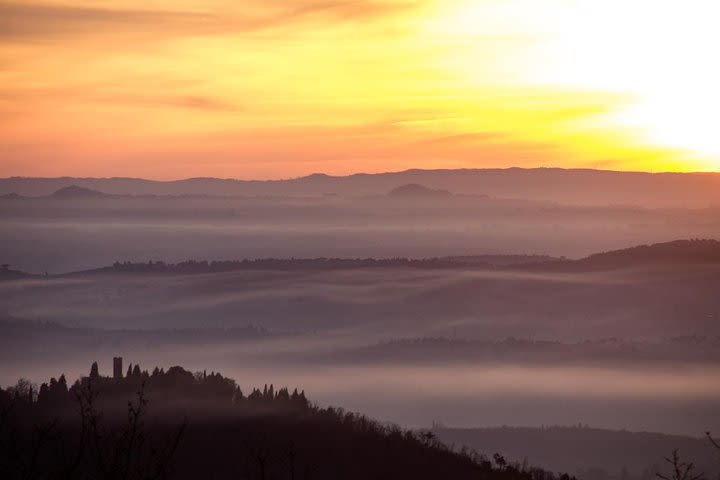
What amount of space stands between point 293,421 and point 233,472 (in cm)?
2606

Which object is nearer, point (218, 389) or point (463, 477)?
point (463, 477)

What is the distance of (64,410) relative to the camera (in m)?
116

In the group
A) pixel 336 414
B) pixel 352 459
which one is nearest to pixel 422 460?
pixel 352 459

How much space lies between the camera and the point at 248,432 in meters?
109

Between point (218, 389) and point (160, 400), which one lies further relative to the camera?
point (218, 389)

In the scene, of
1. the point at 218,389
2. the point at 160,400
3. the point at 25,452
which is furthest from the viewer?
the point at 218,389

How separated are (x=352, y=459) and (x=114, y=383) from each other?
1352 inches

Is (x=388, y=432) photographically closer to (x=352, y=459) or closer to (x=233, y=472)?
(x=352, y=459)

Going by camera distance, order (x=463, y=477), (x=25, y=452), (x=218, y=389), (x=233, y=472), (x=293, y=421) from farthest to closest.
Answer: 1. (x=218, y=389)
2. (x=293, y=421)
3. (x=463, y=477)
4. (x=233, y=472)
5. (x=25, y=452)

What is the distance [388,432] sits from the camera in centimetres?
12781

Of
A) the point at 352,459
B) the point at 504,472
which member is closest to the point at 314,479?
the point at 352,459

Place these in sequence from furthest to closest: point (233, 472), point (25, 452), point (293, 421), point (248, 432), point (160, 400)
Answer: point (160, 400) → point (293, 421) → point (248, 432) → point (233, 472) → point (25, 452)

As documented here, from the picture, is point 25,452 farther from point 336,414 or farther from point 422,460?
point 336,414

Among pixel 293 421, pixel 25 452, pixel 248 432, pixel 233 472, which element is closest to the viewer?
pixel 25 452
